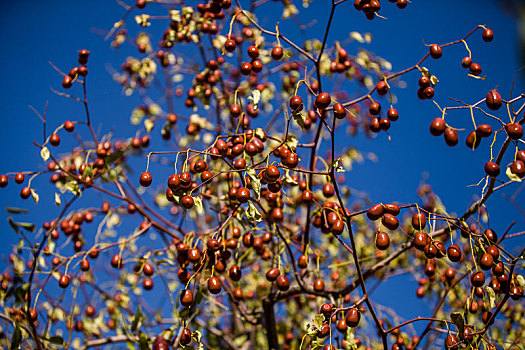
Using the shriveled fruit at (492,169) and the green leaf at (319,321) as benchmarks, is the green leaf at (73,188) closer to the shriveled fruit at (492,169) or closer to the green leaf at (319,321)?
the green leaf at (319,321)

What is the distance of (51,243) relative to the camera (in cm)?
333

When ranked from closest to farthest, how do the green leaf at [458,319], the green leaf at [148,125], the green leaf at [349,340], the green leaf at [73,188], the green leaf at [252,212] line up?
the green leaf at [458,319], the green leaf at [252,212], the green leaf at [349,340], the green leaf at [73,188], the green leaf at [148,125]

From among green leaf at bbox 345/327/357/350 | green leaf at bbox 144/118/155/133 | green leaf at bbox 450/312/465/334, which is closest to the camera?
green leaf at bbox 450/312/465/334

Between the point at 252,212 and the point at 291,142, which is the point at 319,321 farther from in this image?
the point at 291,142

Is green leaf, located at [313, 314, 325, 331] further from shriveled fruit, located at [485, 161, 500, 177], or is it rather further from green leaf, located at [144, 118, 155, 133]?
green leaf, located at [144, 118, 155, 133]

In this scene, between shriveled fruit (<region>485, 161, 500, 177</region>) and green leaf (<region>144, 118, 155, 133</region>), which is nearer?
shriveled fruit (<region>485, 161, 500, 177</region>)

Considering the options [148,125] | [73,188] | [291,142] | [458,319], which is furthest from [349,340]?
[148,125]

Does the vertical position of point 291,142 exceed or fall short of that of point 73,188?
it falls short

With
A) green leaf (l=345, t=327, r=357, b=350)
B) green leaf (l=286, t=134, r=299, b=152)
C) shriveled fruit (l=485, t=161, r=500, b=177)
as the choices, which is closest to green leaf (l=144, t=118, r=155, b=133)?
green leaf (l=286, t=134, r=299, b=152)

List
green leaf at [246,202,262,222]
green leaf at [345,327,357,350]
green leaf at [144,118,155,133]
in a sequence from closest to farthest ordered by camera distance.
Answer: green leaf at [246,202,262,222] → green leaf at [345,327,357,350] → green leaf at [144,118,155,133]

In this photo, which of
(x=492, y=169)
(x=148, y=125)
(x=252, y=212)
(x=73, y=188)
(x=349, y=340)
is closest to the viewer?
(x=492, y=169)

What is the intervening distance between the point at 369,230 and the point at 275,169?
359 centimetres

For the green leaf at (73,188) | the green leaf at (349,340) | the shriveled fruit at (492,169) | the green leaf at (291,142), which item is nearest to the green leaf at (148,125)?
the green leaf at (73,188)

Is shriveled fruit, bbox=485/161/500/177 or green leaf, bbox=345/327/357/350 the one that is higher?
shriveled fruit, bbox=485/161/500/177
